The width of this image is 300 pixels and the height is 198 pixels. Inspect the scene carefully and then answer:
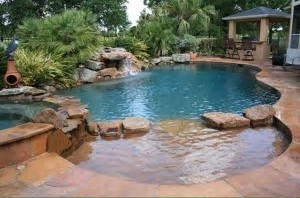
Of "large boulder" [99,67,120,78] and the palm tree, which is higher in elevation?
the palm tree

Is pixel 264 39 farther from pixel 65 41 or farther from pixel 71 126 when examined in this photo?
pixel 71 126

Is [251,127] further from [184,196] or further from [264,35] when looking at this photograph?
[264,35]

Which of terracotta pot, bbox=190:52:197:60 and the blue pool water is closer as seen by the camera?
the blue pool water

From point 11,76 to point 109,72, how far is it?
5011 mm

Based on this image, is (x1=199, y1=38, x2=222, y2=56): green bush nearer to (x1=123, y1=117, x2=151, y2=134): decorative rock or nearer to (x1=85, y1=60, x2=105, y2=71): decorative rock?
(x1=85, y1=60, x2=105, y2=71): decorative rock

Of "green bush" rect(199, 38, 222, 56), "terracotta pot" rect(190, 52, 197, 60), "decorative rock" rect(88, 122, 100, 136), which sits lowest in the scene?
"decorative rock" rect(88, 122, 100, 136)

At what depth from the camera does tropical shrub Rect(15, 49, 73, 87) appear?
31.4 feet

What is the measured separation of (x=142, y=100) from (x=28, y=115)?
370 centimetres

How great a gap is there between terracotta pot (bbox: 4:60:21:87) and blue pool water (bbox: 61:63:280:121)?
167cm

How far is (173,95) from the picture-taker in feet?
31.3

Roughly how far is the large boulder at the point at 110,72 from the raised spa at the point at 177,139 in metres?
1.70

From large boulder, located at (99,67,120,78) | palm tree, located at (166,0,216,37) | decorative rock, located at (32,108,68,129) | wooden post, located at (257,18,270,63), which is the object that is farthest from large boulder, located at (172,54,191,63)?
decorative rock, located at (32,108,68,129)

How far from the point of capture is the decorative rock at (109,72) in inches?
495

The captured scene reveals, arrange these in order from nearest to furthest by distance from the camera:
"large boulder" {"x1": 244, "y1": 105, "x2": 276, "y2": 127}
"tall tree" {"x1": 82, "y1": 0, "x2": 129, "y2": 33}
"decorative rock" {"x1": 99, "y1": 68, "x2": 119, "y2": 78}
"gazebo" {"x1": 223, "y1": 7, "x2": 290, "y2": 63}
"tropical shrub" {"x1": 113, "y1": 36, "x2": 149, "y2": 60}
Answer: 1. "large boulder" {"x1": 244, "y1": 105, "x2": 276, "y2": 127}
2. "decorative rock" {"x1": 99, "y1": 68, "x2": 119, "y2": 78}
3. "tropical shrub" {"x1": 113, "y1": 36, "x2": 149, "y2": 60}
4. "gazebo" {"x1": 223, "y1": 7, "x2": 290, "y2": 63}
5. "tall tree" {"x1": 82, "y1": 0, "x2": 129, "y2": 33}
